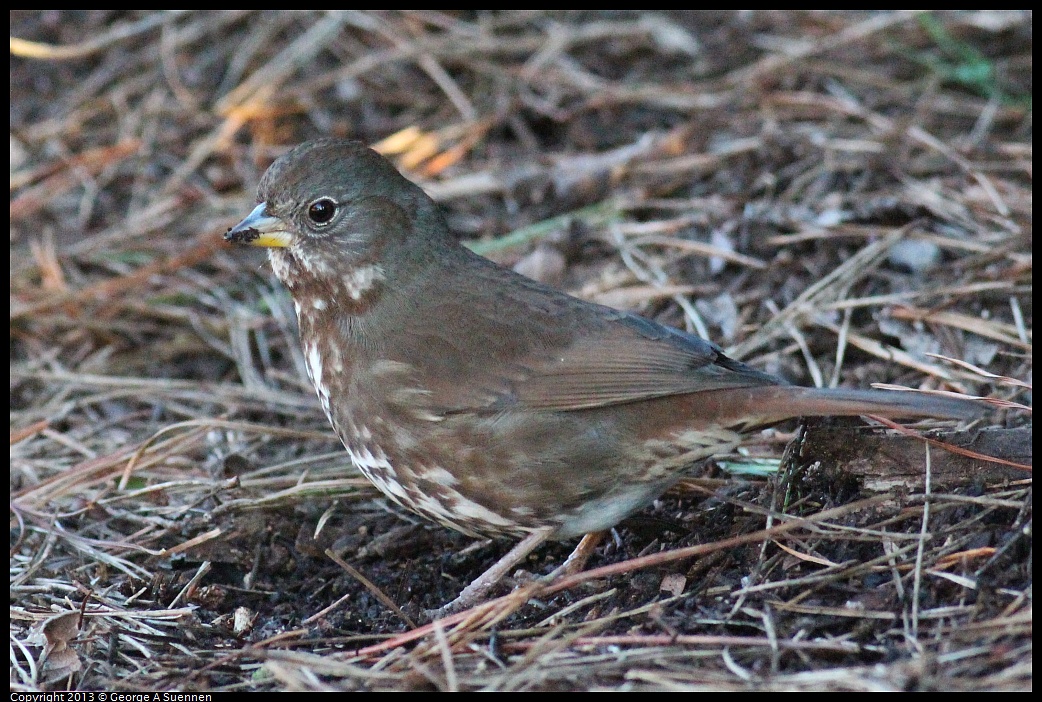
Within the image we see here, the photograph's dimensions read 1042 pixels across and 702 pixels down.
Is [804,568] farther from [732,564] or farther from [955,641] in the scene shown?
[955,641]

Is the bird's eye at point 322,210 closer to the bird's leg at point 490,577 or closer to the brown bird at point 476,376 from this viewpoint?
the brown bird at point 476,376

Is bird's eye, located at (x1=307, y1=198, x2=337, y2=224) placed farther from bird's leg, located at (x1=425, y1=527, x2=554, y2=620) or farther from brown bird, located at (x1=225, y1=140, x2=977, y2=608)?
bird's leg, located at (x1=425, y1=527, x2=554, y2=620)

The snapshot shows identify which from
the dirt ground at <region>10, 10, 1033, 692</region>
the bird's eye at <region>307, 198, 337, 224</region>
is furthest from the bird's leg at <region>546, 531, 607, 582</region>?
the bird's eye at <region>307, 198, 337, 224</region>

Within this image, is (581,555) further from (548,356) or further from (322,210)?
(322,210)

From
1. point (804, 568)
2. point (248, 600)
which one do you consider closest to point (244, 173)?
point (248, 600)

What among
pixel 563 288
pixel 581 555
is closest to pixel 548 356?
pixel 581 555

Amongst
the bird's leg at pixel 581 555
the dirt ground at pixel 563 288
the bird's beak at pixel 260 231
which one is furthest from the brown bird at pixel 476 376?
the dirt ground at pixel 563 288
